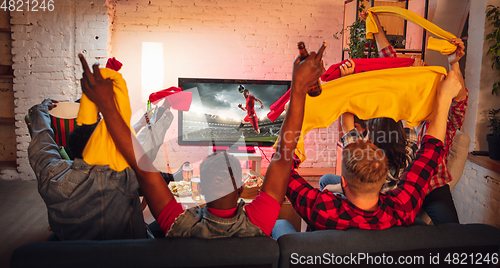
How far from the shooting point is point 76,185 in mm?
1082

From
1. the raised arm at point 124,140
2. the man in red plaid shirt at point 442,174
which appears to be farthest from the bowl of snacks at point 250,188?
the raised arm at point 124,140

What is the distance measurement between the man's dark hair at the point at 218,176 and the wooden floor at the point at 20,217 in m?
1.81

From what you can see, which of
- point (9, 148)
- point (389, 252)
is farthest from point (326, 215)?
point (9, 148)

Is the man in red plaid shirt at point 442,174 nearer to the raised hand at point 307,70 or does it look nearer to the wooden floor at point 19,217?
the raised hand at point 307,70

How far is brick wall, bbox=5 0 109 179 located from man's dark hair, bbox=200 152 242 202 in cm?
301

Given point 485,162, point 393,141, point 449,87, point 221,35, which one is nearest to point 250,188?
point 393,141

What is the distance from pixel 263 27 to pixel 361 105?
2.60 metres

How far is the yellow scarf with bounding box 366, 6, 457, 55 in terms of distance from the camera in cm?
136

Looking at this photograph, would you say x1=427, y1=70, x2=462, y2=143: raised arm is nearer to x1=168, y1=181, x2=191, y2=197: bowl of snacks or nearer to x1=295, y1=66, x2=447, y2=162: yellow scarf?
x1=295, y1=66, x2=447, y2=162: yellow scarf

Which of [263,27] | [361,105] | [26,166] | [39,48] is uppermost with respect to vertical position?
[263,27]

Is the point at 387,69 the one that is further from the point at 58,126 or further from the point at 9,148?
the point at 9,148

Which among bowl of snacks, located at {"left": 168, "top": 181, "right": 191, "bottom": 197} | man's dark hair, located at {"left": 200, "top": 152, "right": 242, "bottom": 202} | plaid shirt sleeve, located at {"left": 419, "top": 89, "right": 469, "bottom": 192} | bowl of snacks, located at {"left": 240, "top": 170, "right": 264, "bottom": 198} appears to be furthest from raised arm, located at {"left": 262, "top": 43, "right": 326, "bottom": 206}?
bowl of snacks, located at {"left": 168, "top": 181, "right": 191, "bottom": 197}

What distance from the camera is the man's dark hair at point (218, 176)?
97cm

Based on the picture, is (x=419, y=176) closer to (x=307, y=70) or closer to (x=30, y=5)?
(x=307, y=70)
